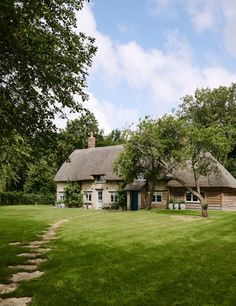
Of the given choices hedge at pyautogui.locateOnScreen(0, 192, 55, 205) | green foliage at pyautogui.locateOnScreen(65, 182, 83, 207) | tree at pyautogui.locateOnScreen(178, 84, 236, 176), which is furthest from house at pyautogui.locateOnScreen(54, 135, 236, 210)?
tree at pyautogui.locateOnScreen(178, 84, 236, 176)

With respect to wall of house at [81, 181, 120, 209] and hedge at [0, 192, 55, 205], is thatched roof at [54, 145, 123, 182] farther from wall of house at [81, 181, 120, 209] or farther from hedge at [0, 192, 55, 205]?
hedge at [0, 192, 55, 205]

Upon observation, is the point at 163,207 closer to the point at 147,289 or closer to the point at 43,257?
the point at 43,257

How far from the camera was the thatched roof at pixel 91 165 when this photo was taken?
174 feet

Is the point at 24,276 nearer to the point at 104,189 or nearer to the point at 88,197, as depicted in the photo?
the point at 104,189

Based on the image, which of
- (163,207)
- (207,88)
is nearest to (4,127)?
(163,207)

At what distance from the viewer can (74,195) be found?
55.0 m

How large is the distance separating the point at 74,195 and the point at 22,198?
1226cm

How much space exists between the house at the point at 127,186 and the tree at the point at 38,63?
88.3 ft

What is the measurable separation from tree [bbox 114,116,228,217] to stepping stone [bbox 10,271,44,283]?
23.6m

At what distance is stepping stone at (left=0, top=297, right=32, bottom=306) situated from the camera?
8.44m

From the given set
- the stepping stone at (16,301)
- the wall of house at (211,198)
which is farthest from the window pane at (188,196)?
the stepping stone at (16,301)

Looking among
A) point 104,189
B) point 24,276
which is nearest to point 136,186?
point 104,189

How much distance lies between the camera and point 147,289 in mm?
9781

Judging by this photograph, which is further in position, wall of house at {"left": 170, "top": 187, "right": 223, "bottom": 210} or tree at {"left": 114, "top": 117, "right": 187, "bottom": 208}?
wall of house at {"left": 170, "top": 187, "right": 223, "bottom": 210}
